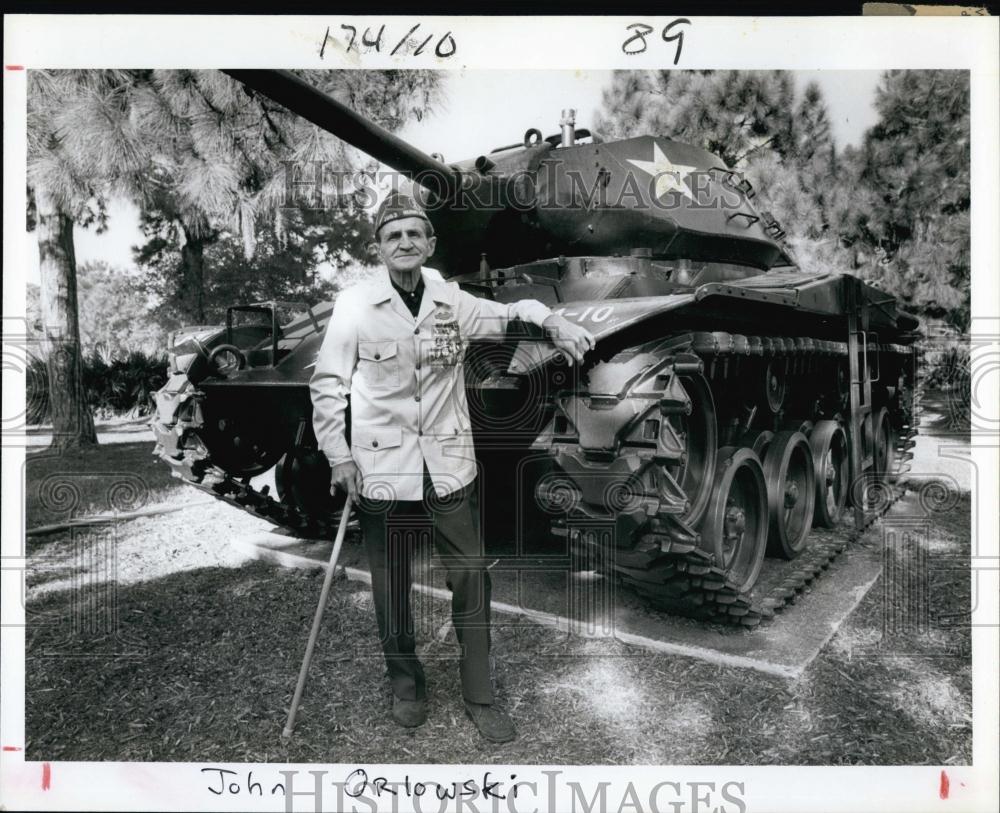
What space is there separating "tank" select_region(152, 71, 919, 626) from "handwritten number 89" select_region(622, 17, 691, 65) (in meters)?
0.93

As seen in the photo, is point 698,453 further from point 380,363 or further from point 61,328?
point 61,328

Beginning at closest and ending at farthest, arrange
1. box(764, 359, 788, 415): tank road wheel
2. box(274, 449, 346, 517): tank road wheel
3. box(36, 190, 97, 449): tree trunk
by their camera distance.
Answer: box(36, 190, 97, 449): tree trunk → box(764, 359, 788, 415): tank road wheel → box(274, 449, 346, 517): tank road wheel

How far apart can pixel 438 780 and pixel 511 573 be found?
1.97 m

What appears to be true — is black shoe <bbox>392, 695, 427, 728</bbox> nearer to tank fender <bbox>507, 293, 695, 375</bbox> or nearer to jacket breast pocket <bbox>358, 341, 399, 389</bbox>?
jacket breast pocket <bbox>358, 341, 399, 389</bbox>

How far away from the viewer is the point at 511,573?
547 centimetres

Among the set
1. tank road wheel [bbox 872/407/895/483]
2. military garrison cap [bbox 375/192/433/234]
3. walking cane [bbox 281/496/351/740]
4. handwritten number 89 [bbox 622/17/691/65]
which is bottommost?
Result: walking cane [bbox 281/496/351/740]

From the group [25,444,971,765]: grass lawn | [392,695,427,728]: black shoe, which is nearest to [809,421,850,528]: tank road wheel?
[25,444,971,765]: grass lawn

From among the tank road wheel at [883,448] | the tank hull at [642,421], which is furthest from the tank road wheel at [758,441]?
the tank road wheel at [883,448]

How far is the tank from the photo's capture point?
369 centimetres

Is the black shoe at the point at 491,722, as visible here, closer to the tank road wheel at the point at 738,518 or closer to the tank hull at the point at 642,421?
the tank hull at the point at 642,421

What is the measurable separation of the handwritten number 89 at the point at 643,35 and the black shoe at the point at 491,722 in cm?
311

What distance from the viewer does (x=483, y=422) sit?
13.0 ft

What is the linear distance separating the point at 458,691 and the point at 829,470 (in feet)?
13.0

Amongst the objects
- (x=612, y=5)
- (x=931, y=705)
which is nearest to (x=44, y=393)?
(x=612, y=5)
